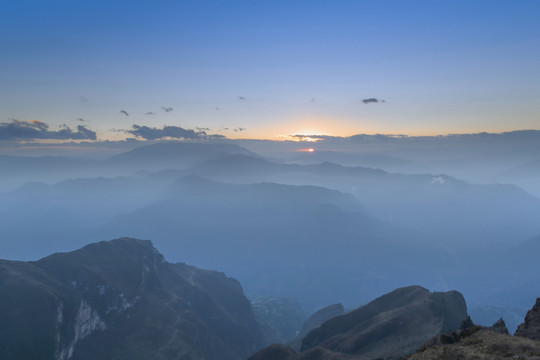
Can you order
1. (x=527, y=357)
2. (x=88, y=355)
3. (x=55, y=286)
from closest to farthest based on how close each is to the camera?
(x=527, y=357)
(x=88, y=355)
(x=55, y=286)

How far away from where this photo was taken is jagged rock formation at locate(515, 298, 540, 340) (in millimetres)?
56862

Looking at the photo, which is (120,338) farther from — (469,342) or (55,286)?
(469,342)

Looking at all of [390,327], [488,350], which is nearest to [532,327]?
[488,350]

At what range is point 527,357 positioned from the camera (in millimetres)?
37781

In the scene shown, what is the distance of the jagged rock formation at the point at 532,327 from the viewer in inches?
2239

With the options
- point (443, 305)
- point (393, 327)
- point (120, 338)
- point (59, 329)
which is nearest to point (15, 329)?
point (59, 329)

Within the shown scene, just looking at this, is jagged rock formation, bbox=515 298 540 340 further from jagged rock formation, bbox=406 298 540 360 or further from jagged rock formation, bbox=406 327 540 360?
jagged rock formation, bbox=406 327 540 360

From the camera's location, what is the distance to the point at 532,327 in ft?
195

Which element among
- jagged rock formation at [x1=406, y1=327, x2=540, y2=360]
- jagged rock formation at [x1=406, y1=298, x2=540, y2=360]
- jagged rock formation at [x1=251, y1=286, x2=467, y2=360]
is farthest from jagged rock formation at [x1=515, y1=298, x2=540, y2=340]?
jagged rock formation at [x1=251, y1=286, x2=467, y2=360]

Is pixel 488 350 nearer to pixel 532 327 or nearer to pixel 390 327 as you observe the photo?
pixel 532 327

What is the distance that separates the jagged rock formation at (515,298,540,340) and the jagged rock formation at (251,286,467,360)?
57533 millimetres

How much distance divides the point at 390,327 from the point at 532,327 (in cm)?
9407

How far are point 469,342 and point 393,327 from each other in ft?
365

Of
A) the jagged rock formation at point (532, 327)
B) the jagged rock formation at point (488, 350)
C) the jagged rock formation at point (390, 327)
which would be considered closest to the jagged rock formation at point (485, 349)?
the jagged rock formation at point (488, 350)
